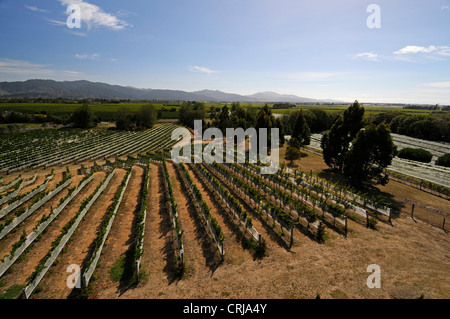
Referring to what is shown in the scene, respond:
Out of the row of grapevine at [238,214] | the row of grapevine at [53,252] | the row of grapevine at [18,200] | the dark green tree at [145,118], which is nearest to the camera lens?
the row of grapevine at [53,252]

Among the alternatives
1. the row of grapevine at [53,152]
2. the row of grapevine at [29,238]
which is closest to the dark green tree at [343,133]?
the row of grapevine at [29,238]

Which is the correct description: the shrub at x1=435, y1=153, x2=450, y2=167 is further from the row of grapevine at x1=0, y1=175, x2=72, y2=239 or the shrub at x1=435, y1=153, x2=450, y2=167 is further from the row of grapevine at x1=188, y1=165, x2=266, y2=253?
the row of grapevine at x1=0, y1=175, x2=72, y2=239

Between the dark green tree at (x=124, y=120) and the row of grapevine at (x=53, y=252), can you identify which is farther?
the dark green tree at (x=124, y=120)

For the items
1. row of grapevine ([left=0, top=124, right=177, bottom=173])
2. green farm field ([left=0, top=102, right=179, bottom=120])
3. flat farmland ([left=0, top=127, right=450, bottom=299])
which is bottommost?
flat farmland ([left=0, top=127, right=450, bottom=299])

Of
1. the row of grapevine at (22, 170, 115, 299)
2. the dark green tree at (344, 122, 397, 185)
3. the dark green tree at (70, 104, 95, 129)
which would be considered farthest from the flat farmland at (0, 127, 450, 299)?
the dark green tree at (70, 104, 95, 129)

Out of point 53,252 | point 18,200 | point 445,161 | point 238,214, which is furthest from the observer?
point 445,161

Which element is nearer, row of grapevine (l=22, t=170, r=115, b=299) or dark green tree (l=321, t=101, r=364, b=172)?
row of grapevine (l=22, t=170, r=115, b=299)

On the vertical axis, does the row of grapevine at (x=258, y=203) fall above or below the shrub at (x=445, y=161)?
below

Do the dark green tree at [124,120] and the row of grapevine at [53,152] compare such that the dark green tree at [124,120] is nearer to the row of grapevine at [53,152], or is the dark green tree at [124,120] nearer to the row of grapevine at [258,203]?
the row of grapevine at [53,152]

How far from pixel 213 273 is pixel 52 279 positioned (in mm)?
8641

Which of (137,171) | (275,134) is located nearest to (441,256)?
(137,171)

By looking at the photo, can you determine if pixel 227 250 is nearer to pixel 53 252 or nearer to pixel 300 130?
pixel 53 252

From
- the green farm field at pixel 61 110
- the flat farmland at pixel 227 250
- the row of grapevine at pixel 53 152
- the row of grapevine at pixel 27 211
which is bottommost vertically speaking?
the flat farmland at pixel 227 250

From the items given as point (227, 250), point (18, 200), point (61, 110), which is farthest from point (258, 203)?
point (61, 110)
